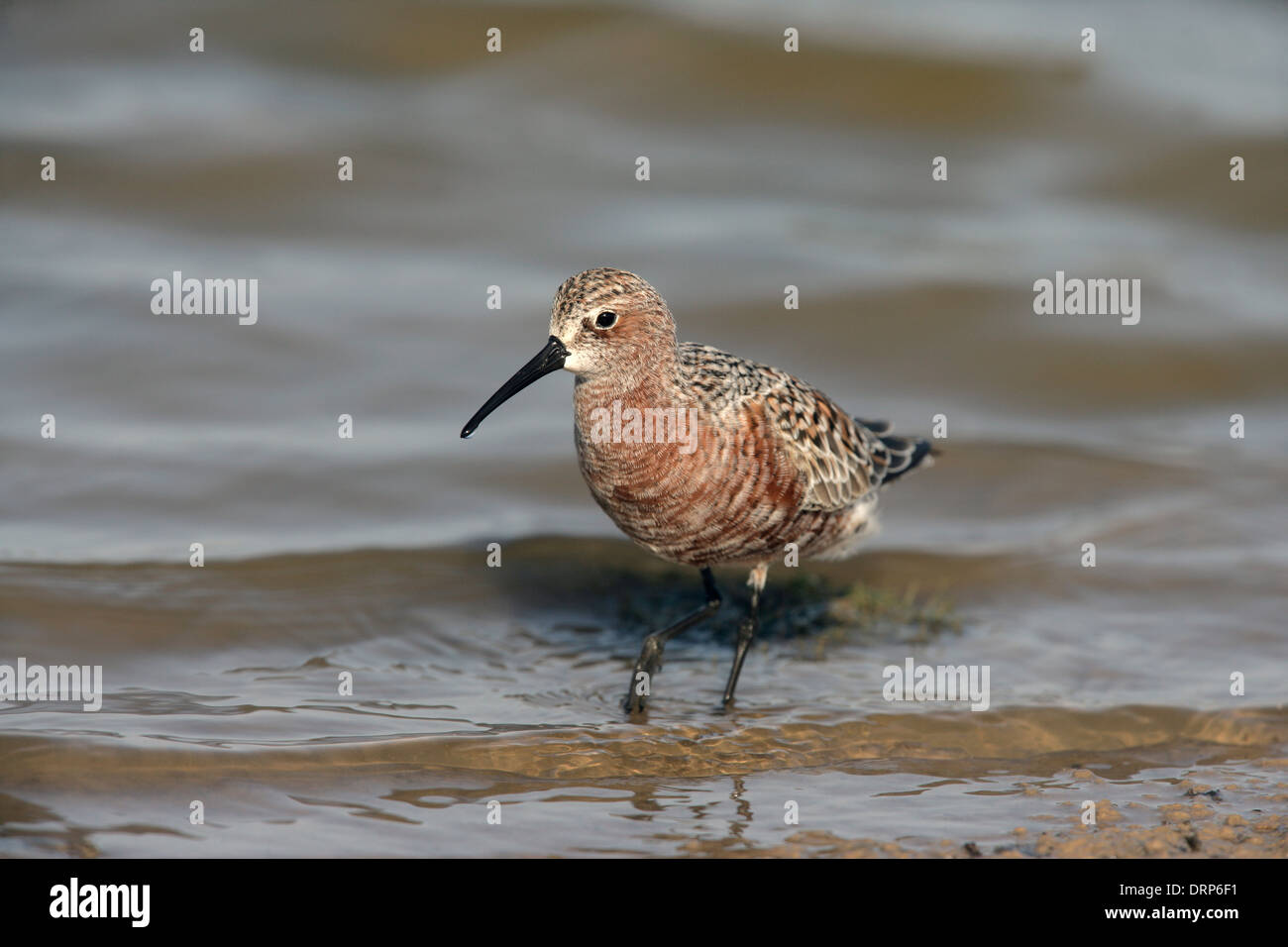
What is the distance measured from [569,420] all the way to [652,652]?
16.3 feet

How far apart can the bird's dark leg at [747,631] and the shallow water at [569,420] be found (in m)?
0.36

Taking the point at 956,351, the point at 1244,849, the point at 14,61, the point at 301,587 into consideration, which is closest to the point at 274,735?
the point at 301,587

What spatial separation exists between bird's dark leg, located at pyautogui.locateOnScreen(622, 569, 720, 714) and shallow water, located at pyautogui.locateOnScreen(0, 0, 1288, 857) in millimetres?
170

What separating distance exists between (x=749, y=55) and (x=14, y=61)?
9167mm

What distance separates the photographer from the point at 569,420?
13336 mm

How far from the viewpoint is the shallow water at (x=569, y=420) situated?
7.25 meters

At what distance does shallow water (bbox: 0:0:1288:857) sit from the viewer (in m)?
7.25

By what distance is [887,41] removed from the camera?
1848 centimetres
